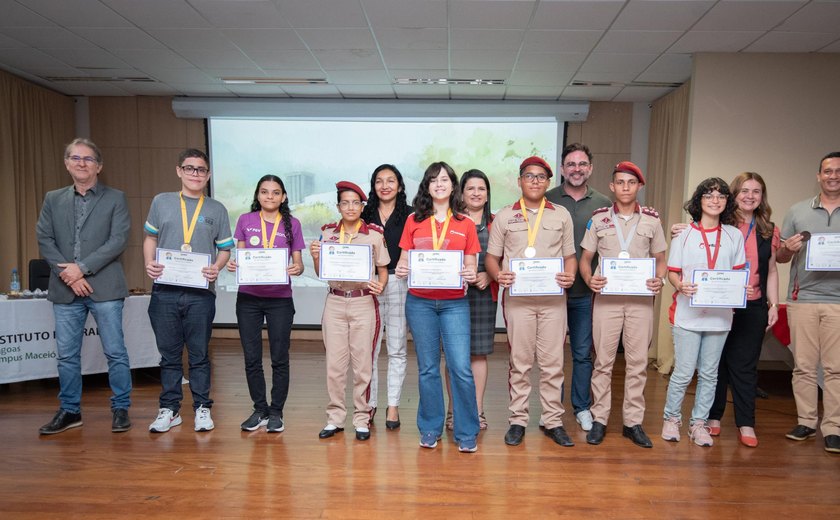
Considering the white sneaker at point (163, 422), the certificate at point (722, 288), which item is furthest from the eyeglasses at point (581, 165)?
the white sneaker at point (163, 422)

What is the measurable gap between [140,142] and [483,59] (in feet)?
14.8

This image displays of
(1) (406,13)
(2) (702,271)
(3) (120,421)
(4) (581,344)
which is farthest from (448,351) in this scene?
(1) (406,13)

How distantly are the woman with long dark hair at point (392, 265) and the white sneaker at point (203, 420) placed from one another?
1002mm

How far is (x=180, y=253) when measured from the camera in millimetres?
3203

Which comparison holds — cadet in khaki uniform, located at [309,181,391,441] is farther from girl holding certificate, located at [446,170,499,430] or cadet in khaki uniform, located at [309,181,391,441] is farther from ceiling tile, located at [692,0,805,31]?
ceiling tile, located at [692,0,805,31]

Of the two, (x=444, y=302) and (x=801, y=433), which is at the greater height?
(x=444, y=302)

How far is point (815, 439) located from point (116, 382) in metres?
4.34

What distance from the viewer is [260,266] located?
3.17 metres

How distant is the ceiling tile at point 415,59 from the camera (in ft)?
16.9

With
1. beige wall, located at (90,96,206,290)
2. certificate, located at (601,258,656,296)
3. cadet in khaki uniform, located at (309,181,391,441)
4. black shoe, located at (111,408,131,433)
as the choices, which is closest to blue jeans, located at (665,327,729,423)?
certificate, located at (601,258,656,296)

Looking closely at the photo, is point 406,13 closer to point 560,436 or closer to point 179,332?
point 179,332

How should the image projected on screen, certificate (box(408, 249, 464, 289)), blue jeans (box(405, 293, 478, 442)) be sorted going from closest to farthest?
certificate (box(408, 249, 464, 289))
blue jeans (box(405, 293, 478, 442))
the image projected on screen

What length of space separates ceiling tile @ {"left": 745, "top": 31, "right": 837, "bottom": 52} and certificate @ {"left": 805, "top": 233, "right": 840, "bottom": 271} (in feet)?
7.37

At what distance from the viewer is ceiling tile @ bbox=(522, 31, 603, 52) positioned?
4641mm
